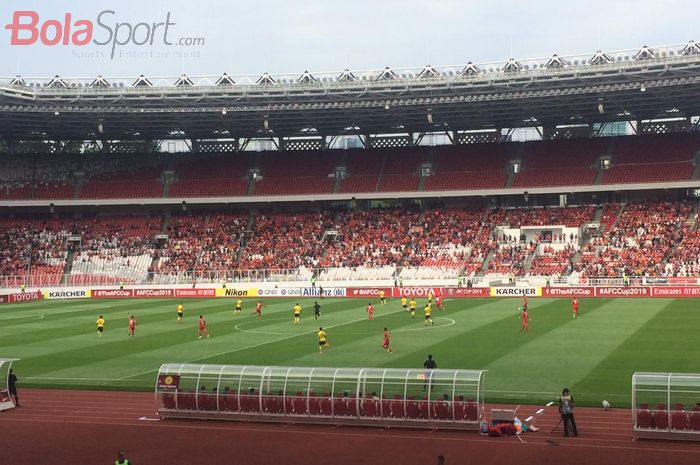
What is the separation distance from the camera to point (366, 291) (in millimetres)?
65188

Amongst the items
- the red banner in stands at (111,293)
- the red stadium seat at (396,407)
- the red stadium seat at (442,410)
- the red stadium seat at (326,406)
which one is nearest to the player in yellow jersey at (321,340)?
the red stadium seat at (326,406)

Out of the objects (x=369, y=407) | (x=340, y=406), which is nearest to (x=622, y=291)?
(x=369, y=407)

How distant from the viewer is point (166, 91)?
68188 millimetres

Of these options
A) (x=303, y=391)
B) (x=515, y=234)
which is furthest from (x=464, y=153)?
(x=303, y=391)

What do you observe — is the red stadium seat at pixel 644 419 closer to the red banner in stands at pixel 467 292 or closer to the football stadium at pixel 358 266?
the football stadium at pixel 358 266

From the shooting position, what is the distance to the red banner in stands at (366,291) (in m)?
64.2

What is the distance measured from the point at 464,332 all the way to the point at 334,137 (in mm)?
48220

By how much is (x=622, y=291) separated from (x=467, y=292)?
10534 mm

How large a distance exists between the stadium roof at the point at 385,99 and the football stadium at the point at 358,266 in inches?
10.9

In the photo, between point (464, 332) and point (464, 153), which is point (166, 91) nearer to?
point (464, 153)

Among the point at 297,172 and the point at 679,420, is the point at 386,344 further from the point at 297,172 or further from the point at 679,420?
the point at 297,172

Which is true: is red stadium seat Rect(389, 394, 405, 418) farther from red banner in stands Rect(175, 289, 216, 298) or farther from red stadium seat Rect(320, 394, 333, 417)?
red banner in stands Rect(175, 289, 216, 298)

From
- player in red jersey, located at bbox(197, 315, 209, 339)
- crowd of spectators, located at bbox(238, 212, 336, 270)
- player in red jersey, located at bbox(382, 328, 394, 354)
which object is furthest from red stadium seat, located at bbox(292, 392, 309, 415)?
crowd of spectators, located at bbox(238, 212, 336, 270)

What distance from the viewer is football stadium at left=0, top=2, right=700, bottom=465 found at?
22.3m
